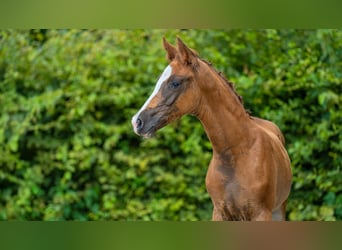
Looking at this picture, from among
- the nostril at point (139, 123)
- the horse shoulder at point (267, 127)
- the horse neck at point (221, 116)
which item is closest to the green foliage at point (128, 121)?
the horse shoulder at point (267, 127)

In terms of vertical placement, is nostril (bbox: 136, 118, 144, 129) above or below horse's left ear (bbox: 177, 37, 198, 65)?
below

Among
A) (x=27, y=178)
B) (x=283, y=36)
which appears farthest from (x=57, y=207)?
(x=283, y=36)

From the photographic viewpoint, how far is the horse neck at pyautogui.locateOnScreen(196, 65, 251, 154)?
1927 millimetres

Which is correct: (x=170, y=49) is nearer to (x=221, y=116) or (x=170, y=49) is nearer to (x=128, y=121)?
(x=221, y=116)

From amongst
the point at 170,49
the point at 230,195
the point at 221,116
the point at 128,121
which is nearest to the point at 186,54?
the point at 170,49

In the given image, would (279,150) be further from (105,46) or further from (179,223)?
(105,46)

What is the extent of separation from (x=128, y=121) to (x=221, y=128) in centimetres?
174

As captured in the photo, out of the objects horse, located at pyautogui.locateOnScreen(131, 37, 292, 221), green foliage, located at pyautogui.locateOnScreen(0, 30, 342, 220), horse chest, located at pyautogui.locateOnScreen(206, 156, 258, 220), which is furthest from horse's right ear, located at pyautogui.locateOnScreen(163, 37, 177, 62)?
green foliage, located at pyautogui.locateOnScreen(0, 30, 342, 220)

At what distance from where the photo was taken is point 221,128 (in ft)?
6.38

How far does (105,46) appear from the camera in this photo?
3670 millimetres

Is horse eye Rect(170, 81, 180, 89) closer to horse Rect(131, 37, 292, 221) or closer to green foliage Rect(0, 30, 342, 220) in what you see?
horse Rect(131, 37, 292, 221)

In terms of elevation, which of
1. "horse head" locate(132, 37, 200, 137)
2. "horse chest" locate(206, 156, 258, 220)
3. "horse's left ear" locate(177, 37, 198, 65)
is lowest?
"horse chest" locate(206, 156, 258, 220)

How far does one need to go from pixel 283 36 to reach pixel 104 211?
1285mm

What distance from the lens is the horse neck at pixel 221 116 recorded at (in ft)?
6.32
